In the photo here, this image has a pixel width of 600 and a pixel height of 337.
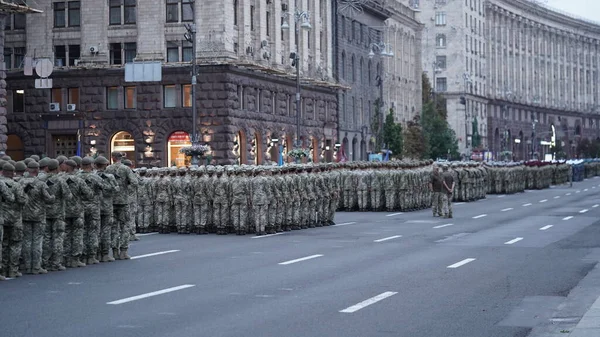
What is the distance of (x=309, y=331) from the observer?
13.5 metres

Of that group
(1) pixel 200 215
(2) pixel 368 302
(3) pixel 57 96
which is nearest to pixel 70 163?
(2) pixel 368 302

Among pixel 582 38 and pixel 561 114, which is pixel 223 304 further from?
pixel 582 38

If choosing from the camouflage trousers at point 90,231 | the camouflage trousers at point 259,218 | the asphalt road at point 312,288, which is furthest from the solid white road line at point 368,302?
the camouflage trousers at point 259,218

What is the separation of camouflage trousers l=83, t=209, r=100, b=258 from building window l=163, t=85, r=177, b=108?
4398 cm

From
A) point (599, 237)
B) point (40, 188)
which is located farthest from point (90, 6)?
point (40, 188)

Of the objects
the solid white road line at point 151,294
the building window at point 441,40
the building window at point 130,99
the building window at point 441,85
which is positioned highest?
the building window at point 441,40

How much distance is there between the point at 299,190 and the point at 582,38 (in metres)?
160

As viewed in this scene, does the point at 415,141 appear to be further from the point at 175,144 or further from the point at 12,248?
the point at 12,248

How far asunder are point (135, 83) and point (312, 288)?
163ft

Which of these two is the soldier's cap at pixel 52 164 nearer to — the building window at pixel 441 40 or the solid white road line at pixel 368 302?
the solid white road line at pixel 368 302

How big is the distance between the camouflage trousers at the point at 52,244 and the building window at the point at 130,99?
152 feet

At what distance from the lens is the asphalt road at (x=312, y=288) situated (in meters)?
13.9

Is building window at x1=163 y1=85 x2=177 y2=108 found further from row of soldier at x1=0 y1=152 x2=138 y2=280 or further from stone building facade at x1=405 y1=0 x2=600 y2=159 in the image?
A: stone building facade at x1=405 y1=0 x2=600 y2=159

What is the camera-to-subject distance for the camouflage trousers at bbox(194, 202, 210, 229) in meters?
32.0
